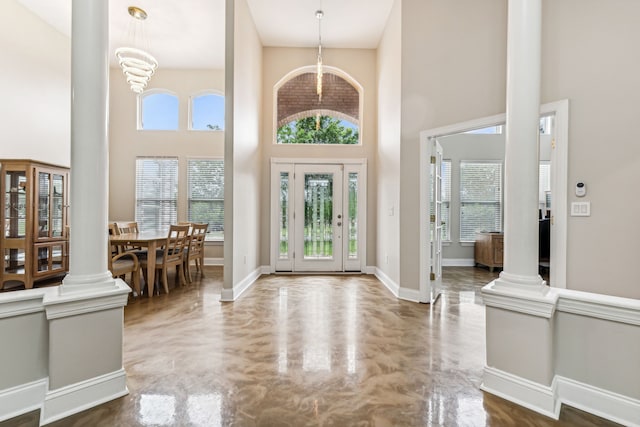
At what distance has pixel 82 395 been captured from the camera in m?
1.86

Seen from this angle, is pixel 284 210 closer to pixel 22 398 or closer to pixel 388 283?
pixel 388 283

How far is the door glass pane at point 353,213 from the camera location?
591 cm

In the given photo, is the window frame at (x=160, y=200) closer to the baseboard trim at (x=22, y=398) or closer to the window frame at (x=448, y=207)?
the baseboard trim at (x=22, y=398)

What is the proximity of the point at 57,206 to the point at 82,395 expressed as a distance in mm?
4243

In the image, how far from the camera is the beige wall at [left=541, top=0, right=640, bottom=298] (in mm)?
2457

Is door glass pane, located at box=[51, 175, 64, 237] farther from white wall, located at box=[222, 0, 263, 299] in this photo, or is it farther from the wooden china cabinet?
white wall, located at box=[222, 0, 263, 299]

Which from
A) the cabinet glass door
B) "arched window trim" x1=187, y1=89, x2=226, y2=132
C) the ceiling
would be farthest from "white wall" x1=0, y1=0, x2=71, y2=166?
"arched window trim" x1=187, y1=89, x2=226, y2=132

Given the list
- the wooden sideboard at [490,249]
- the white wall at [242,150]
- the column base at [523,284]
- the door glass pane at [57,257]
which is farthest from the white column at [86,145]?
the wooden sideboard at [490,249]

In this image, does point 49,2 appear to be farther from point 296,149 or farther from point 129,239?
point 296,149

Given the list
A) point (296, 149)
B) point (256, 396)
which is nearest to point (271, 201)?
point (296, 149)

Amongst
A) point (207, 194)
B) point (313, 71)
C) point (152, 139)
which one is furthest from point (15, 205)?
point (313, 71)

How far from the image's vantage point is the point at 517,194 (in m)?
2.05

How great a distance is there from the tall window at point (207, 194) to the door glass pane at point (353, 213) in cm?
287

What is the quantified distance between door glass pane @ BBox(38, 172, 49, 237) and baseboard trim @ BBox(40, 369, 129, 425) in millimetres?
3831
